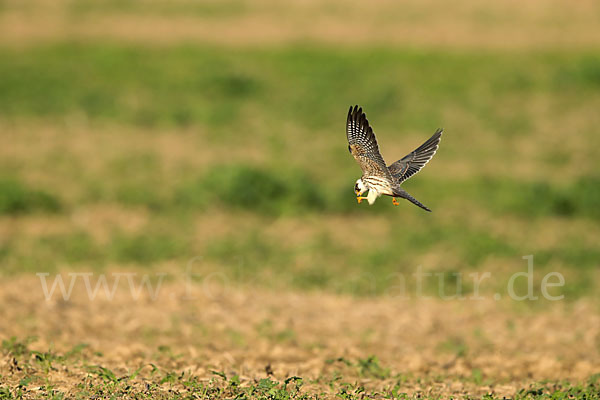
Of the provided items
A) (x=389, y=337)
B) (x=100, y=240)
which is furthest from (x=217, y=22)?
(x=389, y=337)

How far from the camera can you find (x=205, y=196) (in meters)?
14.1

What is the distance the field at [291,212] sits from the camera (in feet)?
26.4

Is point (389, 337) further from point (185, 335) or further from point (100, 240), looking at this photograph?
point (100, 240)

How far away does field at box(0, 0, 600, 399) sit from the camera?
804 centimetres

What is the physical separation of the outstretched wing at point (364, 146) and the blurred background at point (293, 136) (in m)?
7.53

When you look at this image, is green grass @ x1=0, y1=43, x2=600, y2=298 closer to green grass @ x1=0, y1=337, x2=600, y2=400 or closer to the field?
Result: the field

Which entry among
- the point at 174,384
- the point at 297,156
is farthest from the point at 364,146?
the point at 297,156

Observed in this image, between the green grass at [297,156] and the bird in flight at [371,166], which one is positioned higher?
the green grass at [297,156]

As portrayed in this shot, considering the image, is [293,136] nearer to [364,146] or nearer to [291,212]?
[291,212]

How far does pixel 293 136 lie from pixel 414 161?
14519mm

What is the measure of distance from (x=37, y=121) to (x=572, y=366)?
14190 millimetres

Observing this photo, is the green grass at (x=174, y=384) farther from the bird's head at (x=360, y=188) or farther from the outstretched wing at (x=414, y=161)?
the bird's head at (x=360, y=188)

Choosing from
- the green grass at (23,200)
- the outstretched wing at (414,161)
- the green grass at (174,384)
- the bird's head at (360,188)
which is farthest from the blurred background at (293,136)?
the bird's head at (360,188)

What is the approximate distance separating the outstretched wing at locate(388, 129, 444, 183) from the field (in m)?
2.91
